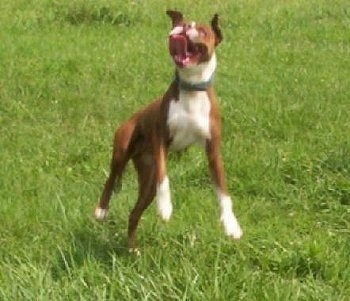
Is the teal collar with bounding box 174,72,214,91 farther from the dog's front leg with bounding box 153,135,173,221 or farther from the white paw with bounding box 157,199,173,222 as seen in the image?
the white paw with bounding box 157,199,173,222

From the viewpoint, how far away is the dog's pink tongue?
3.90 metres

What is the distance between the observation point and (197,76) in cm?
404

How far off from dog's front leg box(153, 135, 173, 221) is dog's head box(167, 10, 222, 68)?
37cm

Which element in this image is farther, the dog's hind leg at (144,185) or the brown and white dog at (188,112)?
the dog's hind leg at (144,185)

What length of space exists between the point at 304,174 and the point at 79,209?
157cm

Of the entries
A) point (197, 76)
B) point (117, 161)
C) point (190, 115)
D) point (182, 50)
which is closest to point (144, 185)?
point (117, 161)

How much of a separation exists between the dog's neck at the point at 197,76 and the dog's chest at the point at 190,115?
26 millimetres

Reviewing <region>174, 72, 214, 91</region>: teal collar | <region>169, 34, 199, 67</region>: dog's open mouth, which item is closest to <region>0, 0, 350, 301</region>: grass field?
<region>174, 72, 214, 91</region>: teal collar

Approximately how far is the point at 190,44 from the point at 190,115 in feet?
0.96

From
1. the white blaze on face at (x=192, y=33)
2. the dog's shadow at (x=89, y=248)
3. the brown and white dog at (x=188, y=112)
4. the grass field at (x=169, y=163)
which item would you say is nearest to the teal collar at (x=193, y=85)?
the brown and white dog at (x=188, y=112)

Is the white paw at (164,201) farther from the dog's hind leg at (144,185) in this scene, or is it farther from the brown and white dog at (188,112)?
the dog's hind leg at (144,185)

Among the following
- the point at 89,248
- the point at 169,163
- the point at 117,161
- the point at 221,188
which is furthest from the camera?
the point at 169,163

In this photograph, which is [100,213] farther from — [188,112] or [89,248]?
[188,112]

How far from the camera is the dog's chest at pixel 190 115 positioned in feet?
13.3
